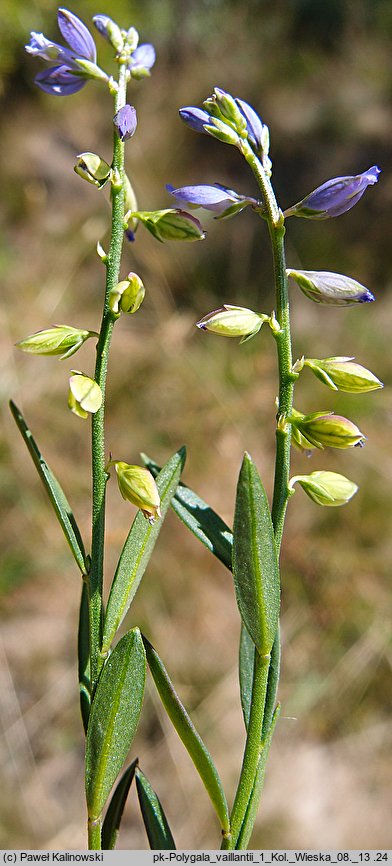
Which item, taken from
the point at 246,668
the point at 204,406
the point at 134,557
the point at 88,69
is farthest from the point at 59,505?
the point at 204,406

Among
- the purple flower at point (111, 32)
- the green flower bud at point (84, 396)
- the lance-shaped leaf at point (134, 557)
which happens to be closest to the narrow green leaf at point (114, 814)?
the lance-shaped leaf at point (134, 557)

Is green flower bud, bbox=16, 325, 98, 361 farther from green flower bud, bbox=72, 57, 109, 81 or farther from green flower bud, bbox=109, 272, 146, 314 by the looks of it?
green flower bud, bbox=72, 57, 109, 81

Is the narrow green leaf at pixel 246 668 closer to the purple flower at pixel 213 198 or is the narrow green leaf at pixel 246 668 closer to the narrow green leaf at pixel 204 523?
the narrow green leaf at pixel 204 523

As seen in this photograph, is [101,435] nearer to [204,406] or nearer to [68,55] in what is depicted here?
[68,55]

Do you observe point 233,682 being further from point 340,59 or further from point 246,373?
point 340,59

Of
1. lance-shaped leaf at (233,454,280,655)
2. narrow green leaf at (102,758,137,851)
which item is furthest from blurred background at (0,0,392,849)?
lance-shaped leaf at (233,454,280,655)

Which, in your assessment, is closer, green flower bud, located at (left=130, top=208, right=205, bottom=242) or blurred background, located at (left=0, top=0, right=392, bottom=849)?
green flower bud, located at (left=130, top=208, right=205, bottom=242)

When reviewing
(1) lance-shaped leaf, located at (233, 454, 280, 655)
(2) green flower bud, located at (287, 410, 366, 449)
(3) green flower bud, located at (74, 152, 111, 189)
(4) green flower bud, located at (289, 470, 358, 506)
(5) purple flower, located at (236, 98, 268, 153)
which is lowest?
(1) lance-shaped leaf, located at (233, 454, 280, 655)
